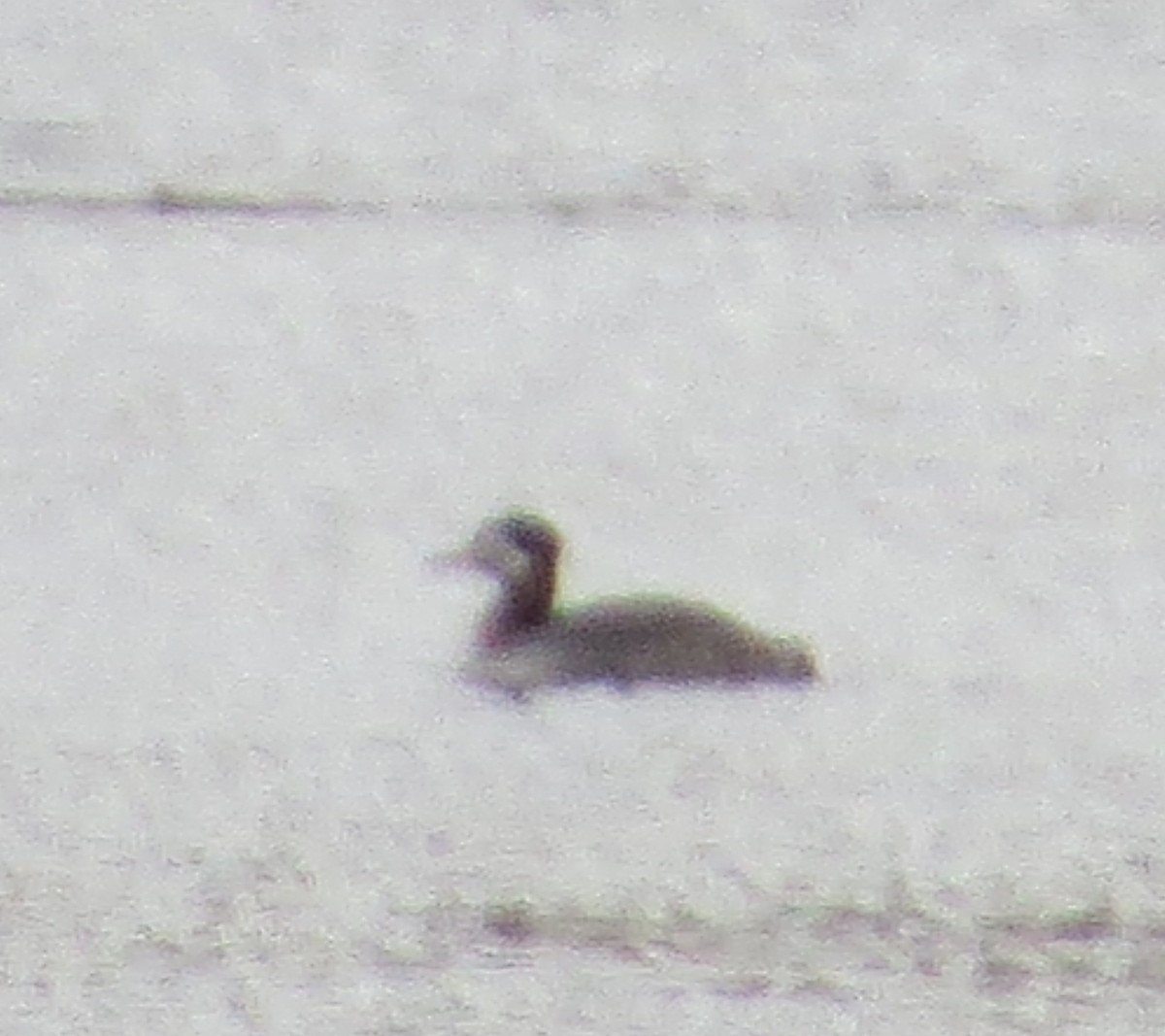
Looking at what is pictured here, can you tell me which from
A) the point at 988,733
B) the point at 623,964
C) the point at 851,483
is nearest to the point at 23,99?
the point at 851,483

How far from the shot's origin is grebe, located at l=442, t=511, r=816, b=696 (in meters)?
3.19

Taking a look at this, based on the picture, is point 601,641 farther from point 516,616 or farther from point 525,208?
point 525,208

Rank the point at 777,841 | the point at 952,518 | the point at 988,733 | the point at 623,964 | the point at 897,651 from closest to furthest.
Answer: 1. the point at 623,964
2. the point at 777,841
3. the point at 988,733
4. the point at 897,651
5. the point at 952,518

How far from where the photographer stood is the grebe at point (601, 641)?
3.19 metres

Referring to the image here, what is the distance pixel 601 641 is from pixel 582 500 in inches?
15.0

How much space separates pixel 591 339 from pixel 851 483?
369 millimetres

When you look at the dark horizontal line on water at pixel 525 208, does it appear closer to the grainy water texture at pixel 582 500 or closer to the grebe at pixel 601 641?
the grainy water texture at pixel 582 500

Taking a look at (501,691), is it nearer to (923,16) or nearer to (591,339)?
(591,339)

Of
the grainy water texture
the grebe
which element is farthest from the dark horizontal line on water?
the grebe

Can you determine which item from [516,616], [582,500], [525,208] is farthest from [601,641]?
[525,208]

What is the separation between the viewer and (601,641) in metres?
3.25

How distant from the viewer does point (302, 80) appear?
426 centimetres

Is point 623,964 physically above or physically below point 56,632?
below

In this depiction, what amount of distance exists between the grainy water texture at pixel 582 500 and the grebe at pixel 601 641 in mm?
33
